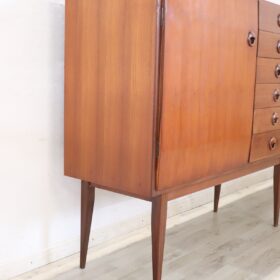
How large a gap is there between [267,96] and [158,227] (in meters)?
0.77

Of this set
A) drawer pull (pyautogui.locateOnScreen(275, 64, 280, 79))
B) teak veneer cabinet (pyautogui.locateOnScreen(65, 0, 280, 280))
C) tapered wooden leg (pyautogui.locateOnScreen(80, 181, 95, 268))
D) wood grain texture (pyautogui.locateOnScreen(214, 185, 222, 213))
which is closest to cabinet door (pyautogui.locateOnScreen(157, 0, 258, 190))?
teak veneer cabinet (pyautogui.locateOnScreen(65, 0, 280, 280))

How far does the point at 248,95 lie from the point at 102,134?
1.99 ft

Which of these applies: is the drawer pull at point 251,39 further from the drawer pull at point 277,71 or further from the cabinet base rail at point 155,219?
the cabinet base rail at point 155,219

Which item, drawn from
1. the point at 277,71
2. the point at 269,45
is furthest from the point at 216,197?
the point at 269,45

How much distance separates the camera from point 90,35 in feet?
4.37

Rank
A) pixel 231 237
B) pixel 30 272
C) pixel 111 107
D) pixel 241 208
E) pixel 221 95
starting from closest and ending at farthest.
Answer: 1. pixel 111 107
2. pixel 221 95
3. pixel 30 272
4. pixel 231 237
5. pixel 241 208

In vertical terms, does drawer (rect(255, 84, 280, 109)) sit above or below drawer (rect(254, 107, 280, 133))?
above

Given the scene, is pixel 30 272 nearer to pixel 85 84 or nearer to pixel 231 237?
pixel 85 84

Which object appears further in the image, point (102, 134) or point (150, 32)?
point (102, 134)

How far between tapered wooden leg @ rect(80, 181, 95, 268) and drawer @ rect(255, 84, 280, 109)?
29.2 inches

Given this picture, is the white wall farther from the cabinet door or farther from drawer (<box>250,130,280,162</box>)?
drawer (<box>250,130,280,162</box>)

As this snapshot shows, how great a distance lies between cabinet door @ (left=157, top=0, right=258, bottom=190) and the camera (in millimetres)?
1190

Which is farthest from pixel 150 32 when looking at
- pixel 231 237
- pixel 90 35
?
pixel 231 237

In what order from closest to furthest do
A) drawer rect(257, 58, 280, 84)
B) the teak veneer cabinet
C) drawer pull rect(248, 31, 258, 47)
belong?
the teak veneer cabinet, drawer pull rect(248, 31, 258, 47), drawer rect(257, 58, 280, 84)
